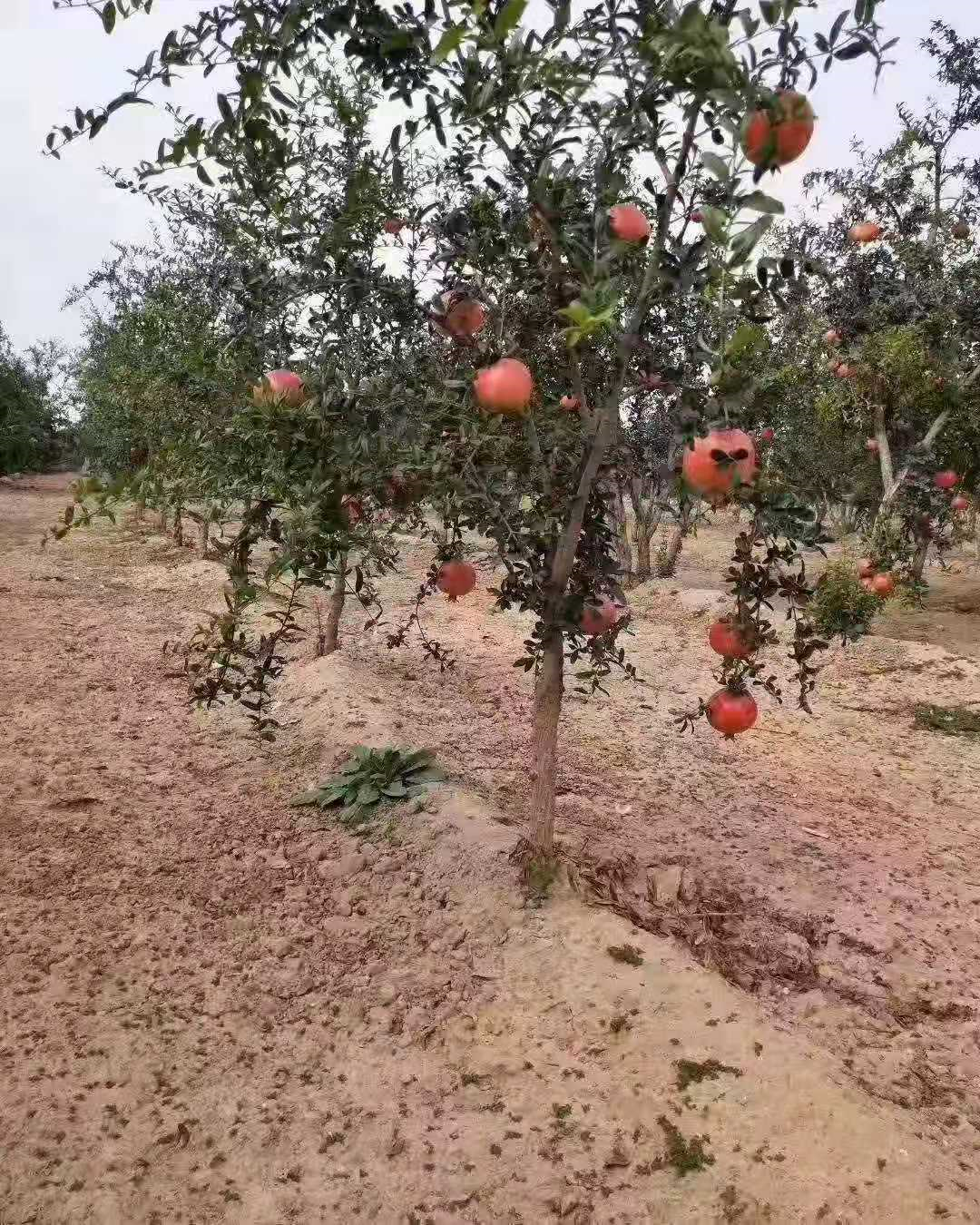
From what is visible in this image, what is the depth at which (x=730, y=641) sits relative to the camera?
10.7ft

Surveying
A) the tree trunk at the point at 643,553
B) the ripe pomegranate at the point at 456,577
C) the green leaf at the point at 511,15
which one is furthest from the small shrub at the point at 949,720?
the green leaf at the point at 511,15

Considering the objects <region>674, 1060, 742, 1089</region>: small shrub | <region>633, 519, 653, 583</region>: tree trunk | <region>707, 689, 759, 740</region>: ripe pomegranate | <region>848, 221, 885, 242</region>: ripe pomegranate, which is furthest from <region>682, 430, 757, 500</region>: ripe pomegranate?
<region>633, 519, 653, 583</region>: tree trunk

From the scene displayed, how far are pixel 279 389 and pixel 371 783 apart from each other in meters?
2.95

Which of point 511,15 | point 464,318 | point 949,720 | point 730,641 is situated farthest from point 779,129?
point 949,720

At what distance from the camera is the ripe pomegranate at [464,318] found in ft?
9.89

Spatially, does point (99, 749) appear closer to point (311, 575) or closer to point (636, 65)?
point (311, 575)

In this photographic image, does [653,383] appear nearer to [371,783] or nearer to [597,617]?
[597,617]

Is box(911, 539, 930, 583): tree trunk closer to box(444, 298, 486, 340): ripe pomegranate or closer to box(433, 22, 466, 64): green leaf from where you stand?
box(444, 298, 486, 340): ripe pomegranate

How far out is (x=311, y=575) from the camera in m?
2.85

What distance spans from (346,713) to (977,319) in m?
9.19

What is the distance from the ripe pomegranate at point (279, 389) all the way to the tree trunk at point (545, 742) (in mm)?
1530

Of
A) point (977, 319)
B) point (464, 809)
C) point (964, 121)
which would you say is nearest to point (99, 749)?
point (464, 809)

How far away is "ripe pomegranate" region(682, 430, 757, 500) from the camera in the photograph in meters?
2.34

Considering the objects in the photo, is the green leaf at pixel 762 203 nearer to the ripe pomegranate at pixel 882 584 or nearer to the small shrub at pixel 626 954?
the small shrub at pixel 626 954
